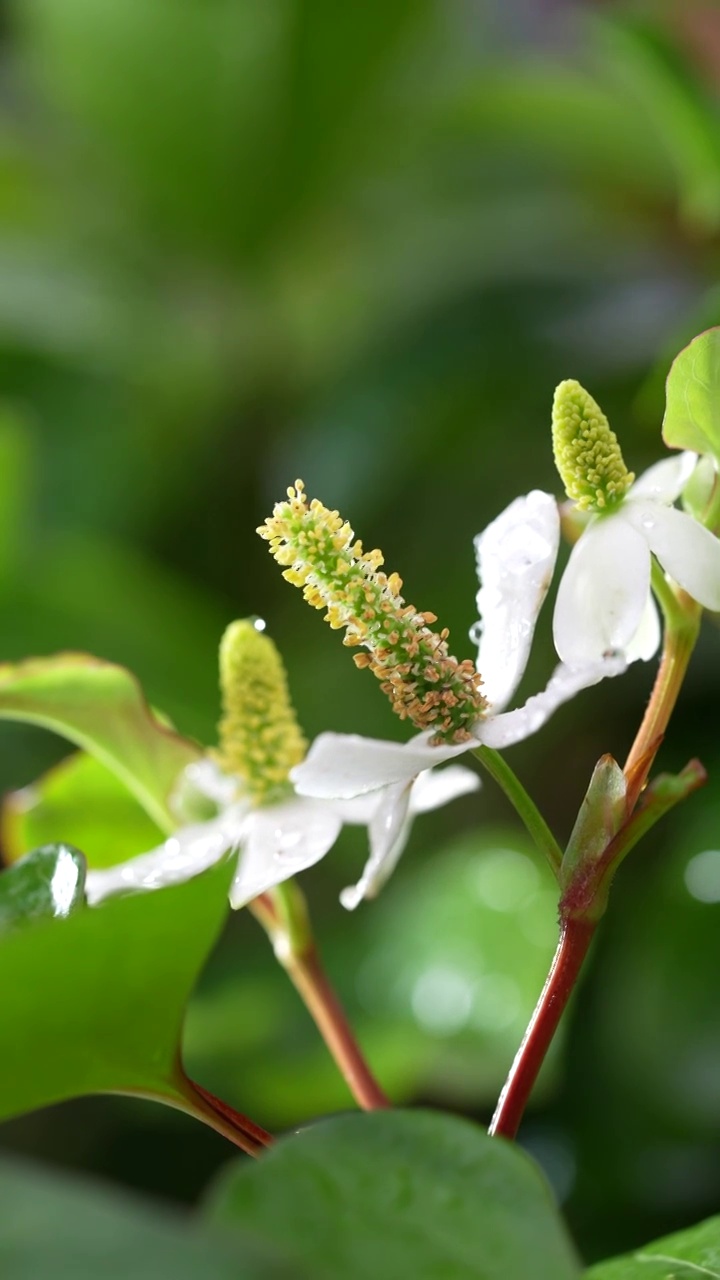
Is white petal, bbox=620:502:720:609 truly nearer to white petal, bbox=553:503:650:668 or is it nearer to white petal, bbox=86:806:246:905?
white petal, bbox=553:503:650:668

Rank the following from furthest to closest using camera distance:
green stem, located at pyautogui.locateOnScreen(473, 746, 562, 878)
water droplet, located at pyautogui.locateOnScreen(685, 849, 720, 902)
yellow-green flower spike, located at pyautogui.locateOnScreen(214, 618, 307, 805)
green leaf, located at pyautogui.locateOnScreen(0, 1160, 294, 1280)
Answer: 1. water droplet, located at pyautogui.locateOnScreen(685, 849, 720, 902)
2. yellow-green flower spike, located at pyautogui.locateOnScreen(214, 618, 307, 805)
3. green stem, located at pyautogui.locateOnScreen(473, 746, 562, 878)
4. green leaf, located at pyautogui.locateOnScreen(0, 1160, 294, 1280)

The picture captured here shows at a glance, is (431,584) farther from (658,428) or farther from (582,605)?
(582,605)

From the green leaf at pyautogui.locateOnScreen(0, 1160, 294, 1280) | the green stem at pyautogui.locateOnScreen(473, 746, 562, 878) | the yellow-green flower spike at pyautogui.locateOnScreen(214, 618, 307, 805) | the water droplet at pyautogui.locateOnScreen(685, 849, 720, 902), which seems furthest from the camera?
the water droplet at pyautogui.locateOnScreen(685, 849, 720, 902)

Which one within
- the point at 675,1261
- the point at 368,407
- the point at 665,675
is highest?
the point at 368,407

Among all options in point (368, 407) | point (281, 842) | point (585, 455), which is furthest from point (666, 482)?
point (368, 407)

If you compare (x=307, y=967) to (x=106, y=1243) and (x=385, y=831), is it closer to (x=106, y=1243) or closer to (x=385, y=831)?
(x=385, y=831)

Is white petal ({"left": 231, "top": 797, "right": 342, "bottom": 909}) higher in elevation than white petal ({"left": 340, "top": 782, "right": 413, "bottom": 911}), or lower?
higher

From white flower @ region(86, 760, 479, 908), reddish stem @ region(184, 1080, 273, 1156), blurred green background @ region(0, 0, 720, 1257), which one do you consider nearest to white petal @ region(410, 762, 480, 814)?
white flower @ region(86, 760, 479, 908)

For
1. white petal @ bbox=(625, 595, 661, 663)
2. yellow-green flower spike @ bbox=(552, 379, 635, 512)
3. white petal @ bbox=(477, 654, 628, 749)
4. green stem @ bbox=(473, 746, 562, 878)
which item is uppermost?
yellow-green flower spike @ bbox=(552, 379, 635, 512)
